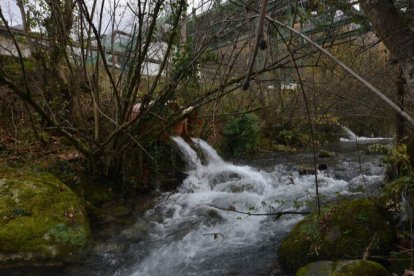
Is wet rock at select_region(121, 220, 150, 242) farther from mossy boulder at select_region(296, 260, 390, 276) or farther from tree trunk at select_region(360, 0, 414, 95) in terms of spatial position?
tree trunk at select_region(360, 0, 414, 95)

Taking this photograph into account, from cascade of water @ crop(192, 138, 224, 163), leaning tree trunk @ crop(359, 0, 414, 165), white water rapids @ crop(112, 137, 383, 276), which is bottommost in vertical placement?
white water rapids @ crop(112, 137, 383, 276)

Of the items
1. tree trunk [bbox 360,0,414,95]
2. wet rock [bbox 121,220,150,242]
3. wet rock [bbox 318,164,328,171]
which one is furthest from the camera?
wet rock [bbox 318,164,328,171]

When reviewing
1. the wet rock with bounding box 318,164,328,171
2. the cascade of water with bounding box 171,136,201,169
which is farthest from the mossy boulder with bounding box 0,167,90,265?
the wet rock with bounding box 318,164,328,171

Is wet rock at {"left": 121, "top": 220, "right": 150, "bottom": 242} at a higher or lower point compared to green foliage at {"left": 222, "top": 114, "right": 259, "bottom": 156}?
lower

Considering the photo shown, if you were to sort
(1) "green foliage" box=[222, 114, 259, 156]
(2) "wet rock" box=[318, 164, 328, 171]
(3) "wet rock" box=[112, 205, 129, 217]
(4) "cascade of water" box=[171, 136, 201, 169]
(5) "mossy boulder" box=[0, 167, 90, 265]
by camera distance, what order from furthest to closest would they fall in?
(1) "green foliage" box=[222, 114, 259, 156], (2) "wet rock" box=[318, 164, 328, 171], (4) "cascade of water" box=[171, 136, 201, 169], (3) "wet rock" box=[112, 205, 129, 217], (5) "mossy boulder" box=[0, 167, 90, 265]

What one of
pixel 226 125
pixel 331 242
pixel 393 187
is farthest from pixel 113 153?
pixel 226 125

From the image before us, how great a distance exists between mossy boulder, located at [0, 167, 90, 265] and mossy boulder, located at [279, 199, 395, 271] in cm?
252

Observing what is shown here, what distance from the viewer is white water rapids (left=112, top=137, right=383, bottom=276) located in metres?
4.15

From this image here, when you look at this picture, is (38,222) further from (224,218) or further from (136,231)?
(224,218)

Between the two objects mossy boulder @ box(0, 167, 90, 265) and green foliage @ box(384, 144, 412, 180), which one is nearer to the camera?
green foliage @ box(384, 144, 412, 180)

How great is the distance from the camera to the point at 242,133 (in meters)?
11.0

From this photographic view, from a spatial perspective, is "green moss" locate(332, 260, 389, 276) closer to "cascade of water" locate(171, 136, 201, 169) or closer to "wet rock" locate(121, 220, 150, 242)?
"wet rock" locate(121, 220, 150, 242)

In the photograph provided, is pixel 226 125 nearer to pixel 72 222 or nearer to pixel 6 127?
pixel 6 127

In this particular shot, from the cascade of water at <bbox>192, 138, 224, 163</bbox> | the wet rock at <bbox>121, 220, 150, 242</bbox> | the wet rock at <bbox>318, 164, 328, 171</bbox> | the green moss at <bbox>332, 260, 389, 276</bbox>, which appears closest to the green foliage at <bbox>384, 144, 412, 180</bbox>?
the green moss at <bbox>332, 260, 389, 276</bbox>
